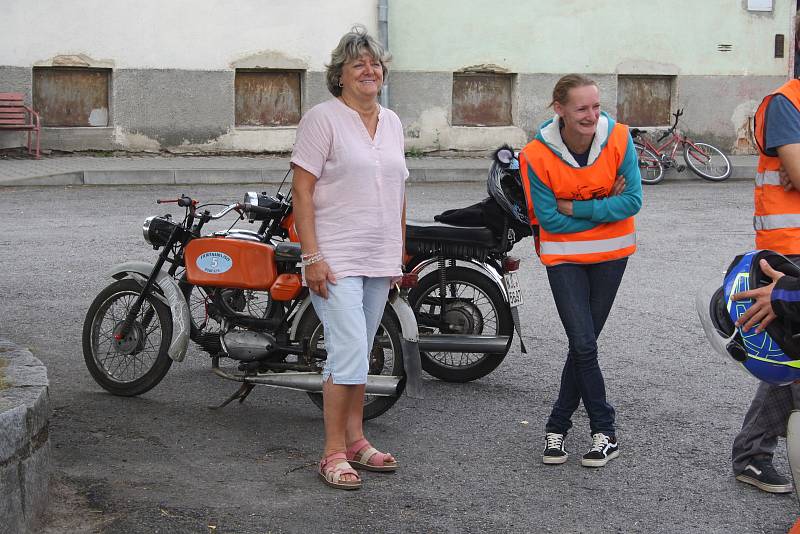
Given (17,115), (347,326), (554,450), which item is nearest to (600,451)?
(554,450)

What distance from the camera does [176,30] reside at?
61.9ft

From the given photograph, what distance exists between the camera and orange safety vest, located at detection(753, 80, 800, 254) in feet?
15.0

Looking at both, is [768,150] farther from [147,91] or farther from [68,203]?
[147,91]

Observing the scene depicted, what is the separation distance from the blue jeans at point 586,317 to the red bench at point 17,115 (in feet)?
46.0

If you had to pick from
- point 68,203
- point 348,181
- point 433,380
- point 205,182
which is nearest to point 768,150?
point 348,181

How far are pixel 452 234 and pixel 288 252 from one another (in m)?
1.05

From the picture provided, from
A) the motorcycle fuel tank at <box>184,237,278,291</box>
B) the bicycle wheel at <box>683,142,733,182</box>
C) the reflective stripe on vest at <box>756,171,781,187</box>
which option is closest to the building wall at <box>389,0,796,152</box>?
the bicycle wheel at <box>683,142,733,182</box>

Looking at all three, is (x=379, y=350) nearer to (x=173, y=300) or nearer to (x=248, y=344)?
(x=248, y=344)

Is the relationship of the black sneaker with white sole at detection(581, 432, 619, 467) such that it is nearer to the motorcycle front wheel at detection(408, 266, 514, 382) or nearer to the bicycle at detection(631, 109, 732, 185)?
the motorcycle front wheel at detection(408, 266, 514, 382)

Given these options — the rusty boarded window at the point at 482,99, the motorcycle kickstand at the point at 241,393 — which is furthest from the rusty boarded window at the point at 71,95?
the motorcycle kickstand at the point at 241,393

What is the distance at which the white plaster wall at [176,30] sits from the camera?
18.2 meters

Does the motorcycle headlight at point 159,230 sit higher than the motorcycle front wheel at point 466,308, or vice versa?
the motorcycle headlight at point 159,230

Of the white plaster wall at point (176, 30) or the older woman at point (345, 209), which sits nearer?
the older woman at point (345, 209)

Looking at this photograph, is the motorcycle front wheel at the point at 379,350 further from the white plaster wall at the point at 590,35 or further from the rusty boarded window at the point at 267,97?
the white plaster wall at the point at 590,35
